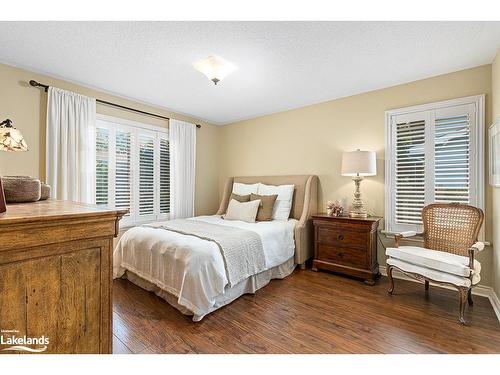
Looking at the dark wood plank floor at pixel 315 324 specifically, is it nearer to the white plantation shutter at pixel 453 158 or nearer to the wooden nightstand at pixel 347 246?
the wooden nightstand at pixel 347 246

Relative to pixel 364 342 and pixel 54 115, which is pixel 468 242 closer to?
pixel 364 342

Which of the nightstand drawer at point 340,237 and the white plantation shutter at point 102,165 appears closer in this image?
the nightstand drawer at point 340,237

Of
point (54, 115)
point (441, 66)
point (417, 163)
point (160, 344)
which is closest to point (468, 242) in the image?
point (417, 163)

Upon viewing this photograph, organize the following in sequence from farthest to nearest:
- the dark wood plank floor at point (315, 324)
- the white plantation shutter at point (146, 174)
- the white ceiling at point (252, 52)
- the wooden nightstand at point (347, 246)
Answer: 1. the white plantation shutter at point (146, 174)
2. the wooden nightstand at point (347, 246)
3. the white ceiling at point (252, 52)
4. the dark wood plank floor at point (315, 324)

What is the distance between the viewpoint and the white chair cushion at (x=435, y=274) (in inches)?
80.2

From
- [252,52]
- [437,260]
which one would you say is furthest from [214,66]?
[437,260]

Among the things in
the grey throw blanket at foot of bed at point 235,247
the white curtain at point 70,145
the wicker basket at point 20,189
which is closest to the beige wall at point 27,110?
the white curtain at point 70,145

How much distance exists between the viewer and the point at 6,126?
62.0 inches

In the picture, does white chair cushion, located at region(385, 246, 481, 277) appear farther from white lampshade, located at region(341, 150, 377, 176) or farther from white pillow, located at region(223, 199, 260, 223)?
white pillow, located at region(223, 199, 260, 223)

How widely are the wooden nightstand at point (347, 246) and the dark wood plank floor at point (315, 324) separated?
0.27 m

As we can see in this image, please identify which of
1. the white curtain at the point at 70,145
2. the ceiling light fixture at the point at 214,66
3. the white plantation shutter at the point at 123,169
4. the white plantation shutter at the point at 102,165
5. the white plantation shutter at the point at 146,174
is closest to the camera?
the ceiling light fixture at the point at 214,66

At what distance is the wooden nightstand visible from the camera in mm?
2871

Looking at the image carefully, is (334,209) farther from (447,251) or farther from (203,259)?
(203,259)

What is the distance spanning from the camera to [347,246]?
3021 mm
